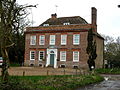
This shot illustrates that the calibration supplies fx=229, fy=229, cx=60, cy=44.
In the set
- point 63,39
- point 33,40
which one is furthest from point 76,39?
point 33,40

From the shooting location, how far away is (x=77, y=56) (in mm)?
43344

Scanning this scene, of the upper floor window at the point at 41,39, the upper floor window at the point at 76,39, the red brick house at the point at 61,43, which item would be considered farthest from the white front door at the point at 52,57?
the upper floor window at the point at 76,39

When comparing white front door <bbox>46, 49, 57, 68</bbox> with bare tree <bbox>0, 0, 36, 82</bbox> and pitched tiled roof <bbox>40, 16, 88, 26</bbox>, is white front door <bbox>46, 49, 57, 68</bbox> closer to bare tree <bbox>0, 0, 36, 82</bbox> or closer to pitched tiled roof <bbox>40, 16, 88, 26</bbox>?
pitched tiled roof <bbox>40, 16, 88, 26</bbox>

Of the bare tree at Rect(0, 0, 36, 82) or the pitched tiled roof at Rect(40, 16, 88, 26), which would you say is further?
the pitched tiled roof at Rect(40, 16, 88, 26)

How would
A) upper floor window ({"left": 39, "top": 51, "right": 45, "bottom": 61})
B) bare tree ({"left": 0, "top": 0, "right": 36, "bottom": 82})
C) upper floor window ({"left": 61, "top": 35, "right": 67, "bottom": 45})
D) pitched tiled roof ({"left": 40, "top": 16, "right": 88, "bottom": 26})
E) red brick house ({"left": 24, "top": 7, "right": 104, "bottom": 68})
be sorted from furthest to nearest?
pitched tiled roof ({"left": 40, "top": 16, "right": 88, "bottom": 26}), upper floor window ({"left": 39, "top": 51, "right": 45, "bottom": 61}), upper floor window ({"left": 61, "top": 35, "right": 67, "bottom": 45}), red brick house ({"left": 24, "top": 7, "right": 104, "bottom": 68}), bare tree ({"left": 0, "top": 0, "right": 36, "bottom": 82})

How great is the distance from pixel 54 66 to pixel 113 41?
1070 inches

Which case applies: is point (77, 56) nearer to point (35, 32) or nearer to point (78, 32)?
point (78, 32)

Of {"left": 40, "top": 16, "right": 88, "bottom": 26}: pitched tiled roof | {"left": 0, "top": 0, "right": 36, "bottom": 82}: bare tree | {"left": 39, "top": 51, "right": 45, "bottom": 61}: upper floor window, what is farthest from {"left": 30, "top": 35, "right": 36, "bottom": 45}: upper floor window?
{"left": 0, "top": 0, "right": 36, "bottom": 82}: bare tree

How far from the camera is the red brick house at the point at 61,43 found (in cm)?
4331

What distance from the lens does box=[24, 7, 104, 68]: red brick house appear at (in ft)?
142

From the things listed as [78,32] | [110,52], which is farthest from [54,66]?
[110,52]

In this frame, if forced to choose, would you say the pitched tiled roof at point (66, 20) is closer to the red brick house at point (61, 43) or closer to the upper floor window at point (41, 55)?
the red brick house at point (61, 43)

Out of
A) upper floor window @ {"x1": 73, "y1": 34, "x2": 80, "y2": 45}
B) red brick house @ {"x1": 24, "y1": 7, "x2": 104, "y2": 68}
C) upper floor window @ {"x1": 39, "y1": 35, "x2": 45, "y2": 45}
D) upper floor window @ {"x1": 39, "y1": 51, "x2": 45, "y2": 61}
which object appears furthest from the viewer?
upper floor window @ {"x1": 39, "y1": 35, "x2": 45, "y2": 45}

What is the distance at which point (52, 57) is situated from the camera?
45.7 m
